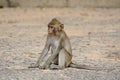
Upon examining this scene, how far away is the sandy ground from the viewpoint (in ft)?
→ 25.0

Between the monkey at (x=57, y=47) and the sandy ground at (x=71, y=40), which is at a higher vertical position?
the monkey at (x=57, y=47)

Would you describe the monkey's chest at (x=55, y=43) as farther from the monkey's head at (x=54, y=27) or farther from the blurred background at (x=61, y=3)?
the blurred background at (x=61, y=3)

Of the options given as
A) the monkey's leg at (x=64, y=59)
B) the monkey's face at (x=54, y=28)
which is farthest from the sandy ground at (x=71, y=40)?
the monkey's face at (x=54, y=28)

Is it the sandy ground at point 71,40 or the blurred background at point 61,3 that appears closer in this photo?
the sandy ground at point 71,40

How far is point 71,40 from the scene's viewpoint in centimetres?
1177

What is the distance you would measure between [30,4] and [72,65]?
11549 mm

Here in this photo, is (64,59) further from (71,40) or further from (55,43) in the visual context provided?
(71,40)

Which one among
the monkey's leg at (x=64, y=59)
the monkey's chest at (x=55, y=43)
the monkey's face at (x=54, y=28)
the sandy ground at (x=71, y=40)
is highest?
the monkey's face at (x=54, y=28)

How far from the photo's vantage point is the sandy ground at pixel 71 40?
761 centimetres

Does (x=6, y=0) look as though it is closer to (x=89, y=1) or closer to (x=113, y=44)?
(x=89, y=1)

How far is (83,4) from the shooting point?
63.7ft

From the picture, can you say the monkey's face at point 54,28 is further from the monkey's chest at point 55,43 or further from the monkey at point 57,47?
the monkey's chest at point 55,43

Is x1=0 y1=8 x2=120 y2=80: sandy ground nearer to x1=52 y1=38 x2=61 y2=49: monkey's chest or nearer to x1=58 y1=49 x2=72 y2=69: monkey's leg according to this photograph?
x1=58 y1=49 x2=72 y2=69: monkey's leg

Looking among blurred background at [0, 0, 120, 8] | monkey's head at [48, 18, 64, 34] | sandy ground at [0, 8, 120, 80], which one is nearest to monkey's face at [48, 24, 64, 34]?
monkey's head at [48, 18, 64, 34]
